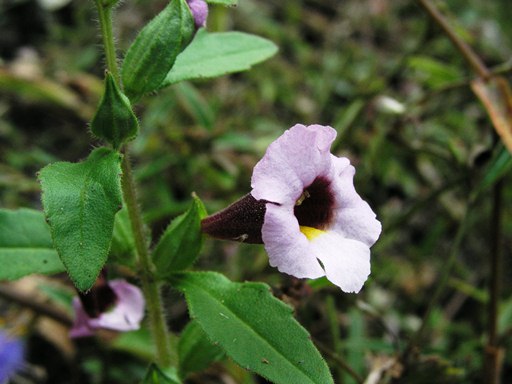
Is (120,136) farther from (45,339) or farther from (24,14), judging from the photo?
(24,14)

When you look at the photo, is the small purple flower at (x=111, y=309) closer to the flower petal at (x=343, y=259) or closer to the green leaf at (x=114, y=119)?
the green leaf at (x=114, y=119)

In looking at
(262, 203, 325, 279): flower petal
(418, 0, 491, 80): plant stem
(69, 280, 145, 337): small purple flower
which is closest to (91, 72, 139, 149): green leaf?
(262, 203, 325, 279): flower petal

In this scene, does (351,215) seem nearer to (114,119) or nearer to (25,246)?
(114,119)

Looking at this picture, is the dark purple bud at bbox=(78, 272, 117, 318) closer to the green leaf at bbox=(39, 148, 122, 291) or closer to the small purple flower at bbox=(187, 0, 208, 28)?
the green leaf at bbox=(39, 148, 122, 291)

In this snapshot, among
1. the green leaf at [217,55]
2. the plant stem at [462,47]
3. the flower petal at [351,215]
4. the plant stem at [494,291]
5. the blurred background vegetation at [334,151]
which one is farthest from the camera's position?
A: the plant stem at [462,47]

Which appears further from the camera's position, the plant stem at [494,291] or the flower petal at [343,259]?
the plant stem at [494,291]

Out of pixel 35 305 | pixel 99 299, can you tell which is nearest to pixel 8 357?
pixel 35 305

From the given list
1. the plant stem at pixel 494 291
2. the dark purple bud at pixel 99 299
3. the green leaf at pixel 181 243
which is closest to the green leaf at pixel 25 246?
the dark purple bud at pixel 99 299

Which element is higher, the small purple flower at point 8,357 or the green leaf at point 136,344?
the small purple flower at point 8,357
